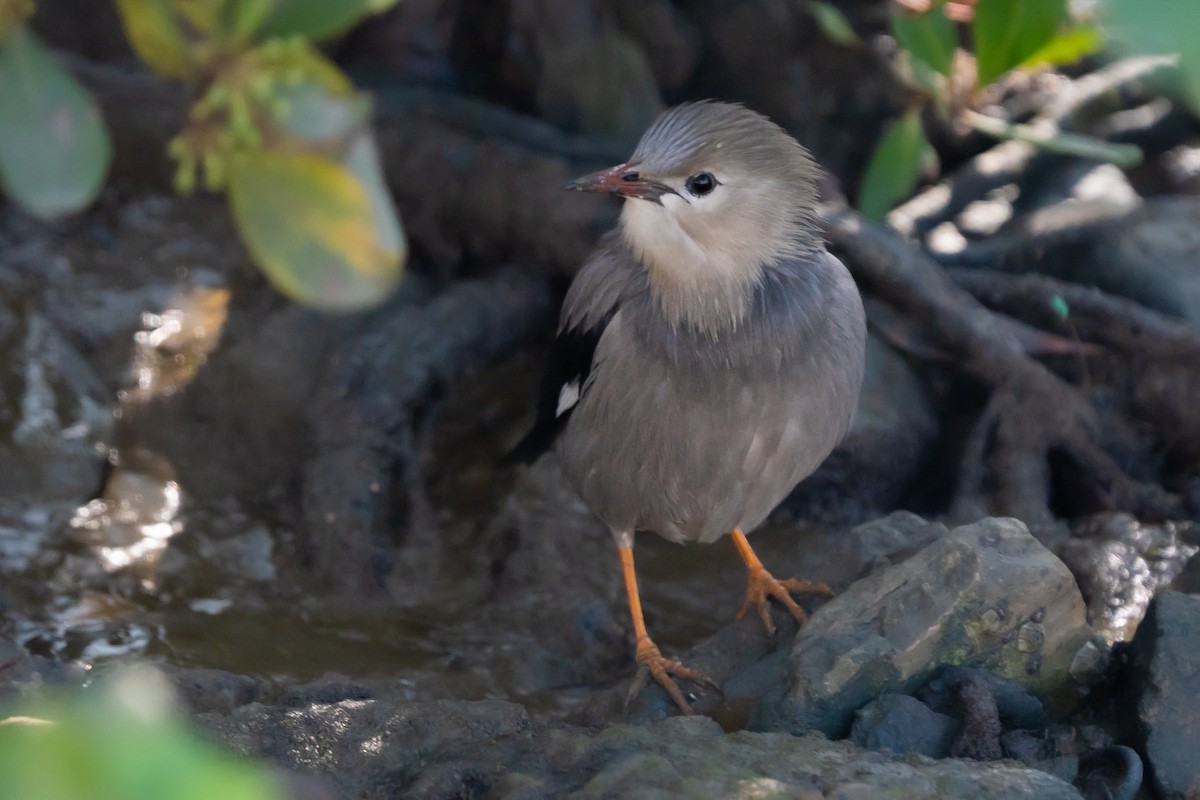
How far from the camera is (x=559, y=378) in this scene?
3764 millimetres

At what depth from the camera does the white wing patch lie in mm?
3541

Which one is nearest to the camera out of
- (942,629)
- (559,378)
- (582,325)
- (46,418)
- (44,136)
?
(44,136)

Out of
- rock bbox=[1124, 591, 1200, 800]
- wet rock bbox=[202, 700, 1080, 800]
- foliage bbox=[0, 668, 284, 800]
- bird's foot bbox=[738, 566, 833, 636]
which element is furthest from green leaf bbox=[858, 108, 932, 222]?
foliage bbox=[0, 668, 284, 800]

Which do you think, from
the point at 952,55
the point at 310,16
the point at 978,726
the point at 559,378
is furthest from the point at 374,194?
the point at 952,55

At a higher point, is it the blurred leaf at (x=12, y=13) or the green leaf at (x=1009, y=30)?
the blurred leaf at (x=12, y=13)

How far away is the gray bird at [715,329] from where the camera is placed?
3045 mm

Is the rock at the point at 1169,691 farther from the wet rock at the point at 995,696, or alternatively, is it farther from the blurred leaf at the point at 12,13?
the blurred leaf at the point at 12,13

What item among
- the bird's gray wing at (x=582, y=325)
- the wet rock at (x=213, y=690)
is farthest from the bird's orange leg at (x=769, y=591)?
the wet rock at (x=213, y=690)

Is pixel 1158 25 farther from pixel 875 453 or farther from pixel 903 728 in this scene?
pixel 875 453

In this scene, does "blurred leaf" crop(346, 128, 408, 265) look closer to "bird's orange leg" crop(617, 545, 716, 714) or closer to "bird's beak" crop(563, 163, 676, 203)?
"bird's beak" crop(563, 163, 676, 203)

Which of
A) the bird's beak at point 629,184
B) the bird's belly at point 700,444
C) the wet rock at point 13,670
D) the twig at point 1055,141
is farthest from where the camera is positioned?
the twig at point 1055,141

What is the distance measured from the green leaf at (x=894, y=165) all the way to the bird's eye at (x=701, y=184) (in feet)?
7.74

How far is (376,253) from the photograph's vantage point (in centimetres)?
133

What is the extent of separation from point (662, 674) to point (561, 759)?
0.87 meters
